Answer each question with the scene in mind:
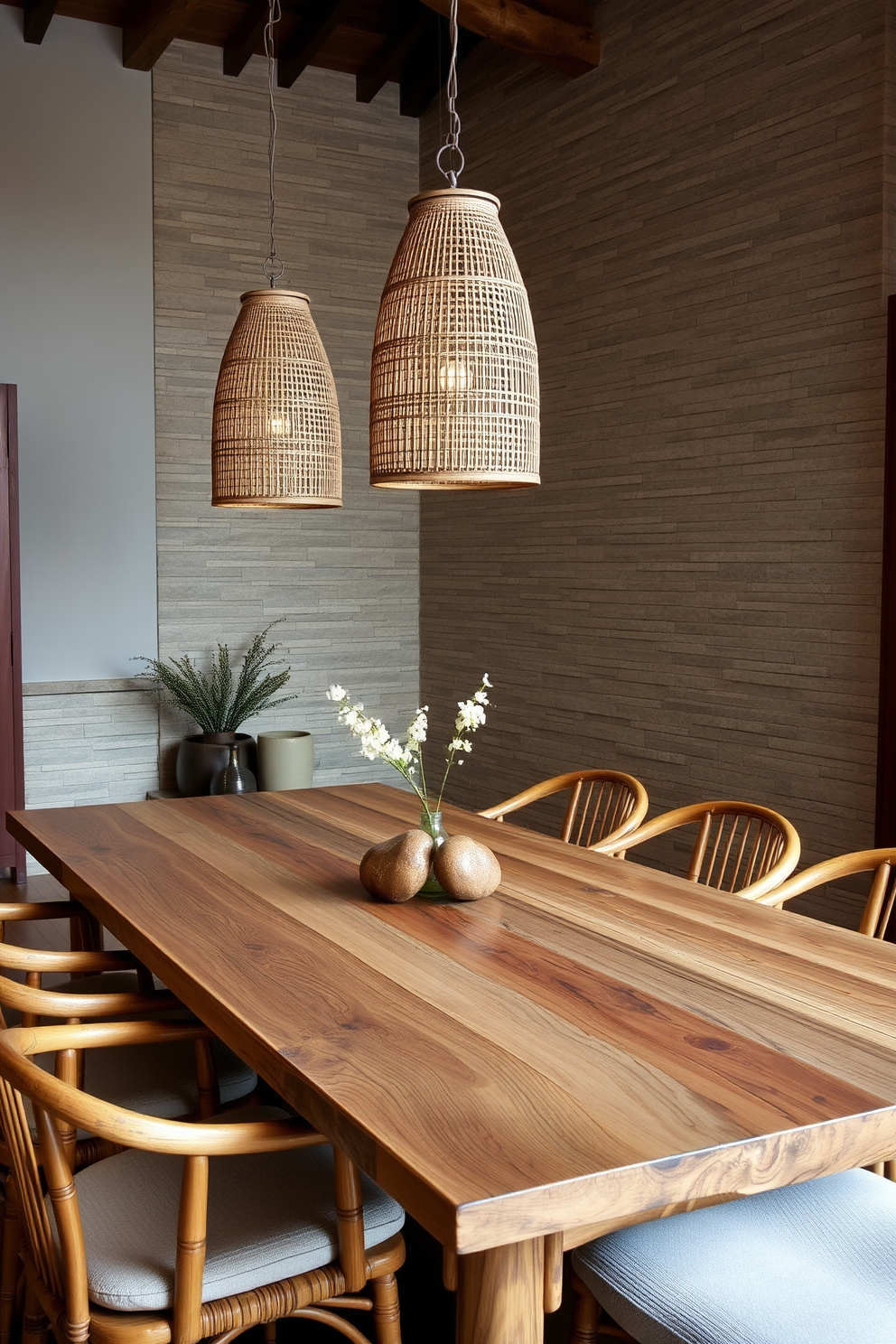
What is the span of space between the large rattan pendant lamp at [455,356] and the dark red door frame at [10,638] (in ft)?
11.8

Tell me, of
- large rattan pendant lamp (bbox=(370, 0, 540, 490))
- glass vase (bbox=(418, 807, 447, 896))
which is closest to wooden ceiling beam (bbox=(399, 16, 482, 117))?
large rattan pendant lamp (bbox=(370, 0, 540, 490))

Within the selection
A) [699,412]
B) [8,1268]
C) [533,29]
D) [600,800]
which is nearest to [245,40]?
[533,29]

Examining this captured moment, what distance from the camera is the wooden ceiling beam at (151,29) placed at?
193 inches

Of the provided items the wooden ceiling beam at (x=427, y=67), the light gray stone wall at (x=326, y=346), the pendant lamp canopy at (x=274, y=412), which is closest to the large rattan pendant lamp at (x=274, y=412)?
the pendant lamp canopy at (x=274, y=412)

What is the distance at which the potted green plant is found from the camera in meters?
5.55

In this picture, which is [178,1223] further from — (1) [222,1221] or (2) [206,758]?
(2) [206,758]

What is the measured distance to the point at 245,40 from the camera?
18.1ft

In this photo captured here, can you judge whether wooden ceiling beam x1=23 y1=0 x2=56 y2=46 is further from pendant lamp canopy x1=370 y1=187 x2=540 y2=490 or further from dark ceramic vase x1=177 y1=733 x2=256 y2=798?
pendant lamp canopy x1=370 y1=187 x2=540 y2=490

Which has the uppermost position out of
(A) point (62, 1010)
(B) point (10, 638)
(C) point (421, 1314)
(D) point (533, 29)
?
(D) point (533, 29)

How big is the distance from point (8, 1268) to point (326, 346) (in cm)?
487

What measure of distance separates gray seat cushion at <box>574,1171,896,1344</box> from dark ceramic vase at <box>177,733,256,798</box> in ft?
13.5

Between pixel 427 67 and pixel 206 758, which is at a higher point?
pixel 427 67

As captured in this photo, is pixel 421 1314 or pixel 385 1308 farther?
pixel 421 1314

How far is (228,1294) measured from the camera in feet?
4.73
